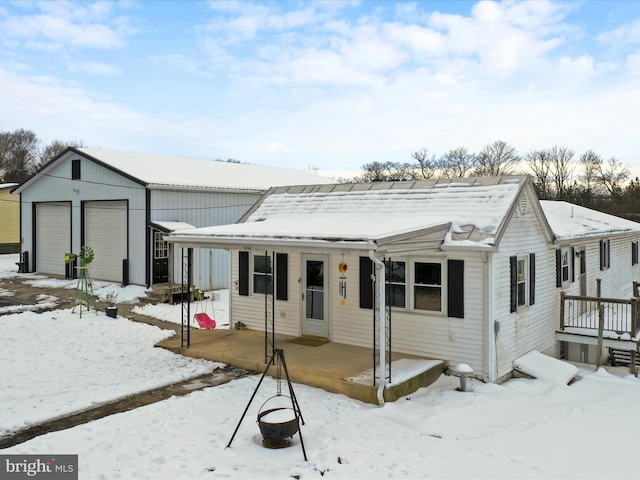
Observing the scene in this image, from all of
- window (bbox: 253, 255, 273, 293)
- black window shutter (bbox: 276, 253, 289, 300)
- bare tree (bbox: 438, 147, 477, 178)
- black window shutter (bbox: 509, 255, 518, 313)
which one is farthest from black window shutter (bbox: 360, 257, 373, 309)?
bare tree (bbox: 438, 147, 477, 178)

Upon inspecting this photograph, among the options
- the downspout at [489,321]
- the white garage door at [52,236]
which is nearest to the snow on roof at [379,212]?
the downspout at [489,321]

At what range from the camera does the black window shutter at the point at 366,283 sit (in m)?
10.1

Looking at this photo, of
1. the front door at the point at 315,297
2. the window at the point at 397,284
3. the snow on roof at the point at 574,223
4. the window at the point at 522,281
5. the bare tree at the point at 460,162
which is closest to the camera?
the window at the point at 397,284

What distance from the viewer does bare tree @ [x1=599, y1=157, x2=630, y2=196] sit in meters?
55.5

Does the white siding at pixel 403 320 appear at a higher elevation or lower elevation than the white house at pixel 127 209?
lower

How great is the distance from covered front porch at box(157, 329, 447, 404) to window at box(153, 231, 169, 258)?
7.67m

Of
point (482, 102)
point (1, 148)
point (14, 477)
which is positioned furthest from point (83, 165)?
point (1, 148)

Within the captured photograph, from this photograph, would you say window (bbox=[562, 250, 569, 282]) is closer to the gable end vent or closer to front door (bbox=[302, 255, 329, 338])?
the gable end vent

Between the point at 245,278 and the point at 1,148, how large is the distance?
59785 mm

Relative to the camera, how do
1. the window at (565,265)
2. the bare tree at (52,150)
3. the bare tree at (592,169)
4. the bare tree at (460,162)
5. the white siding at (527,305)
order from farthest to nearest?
the bare tree at (52,150), the bare tree at (460,162), the bare tree at (592,169), the window at (565,265), the white siding at (527,305)

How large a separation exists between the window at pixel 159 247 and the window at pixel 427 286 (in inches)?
466

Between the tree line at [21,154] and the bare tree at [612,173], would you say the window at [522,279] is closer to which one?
the bare tree at [612,173]

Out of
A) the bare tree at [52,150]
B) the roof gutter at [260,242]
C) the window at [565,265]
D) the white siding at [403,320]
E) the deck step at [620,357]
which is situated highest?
the bare tree at [52,150]

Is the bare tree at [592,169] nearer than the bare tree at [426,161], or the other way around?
the bare tree at [592,169]
